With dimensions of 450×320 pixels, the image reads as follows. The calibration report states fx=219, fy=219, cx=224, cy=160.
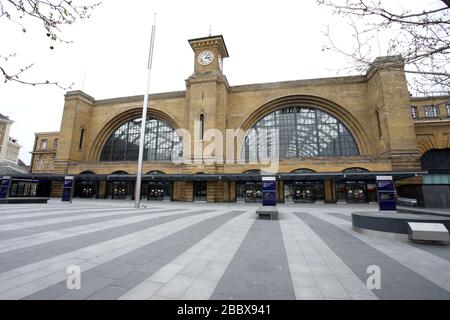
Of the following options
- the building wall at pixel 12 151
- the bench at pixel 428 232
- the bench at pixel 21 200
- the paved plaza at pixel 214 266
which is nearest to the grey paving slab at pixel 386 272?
the paved plaza at pixel 214 266

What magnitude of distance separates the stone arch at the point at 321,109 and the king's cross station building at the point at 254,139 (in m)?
0.14

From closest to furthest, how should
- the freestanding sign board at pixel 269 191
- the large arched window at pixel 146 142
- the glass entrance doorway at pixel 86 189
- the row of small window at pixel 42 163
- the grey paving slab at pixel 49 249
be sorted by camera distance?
the grey paving slab at pixel 49 249, the freestanding sign board at pixel 269 191, the glass entrance doorway at pixel 86 189, the large arched window at pixel 146 142, the row of small window at pixel 42 163

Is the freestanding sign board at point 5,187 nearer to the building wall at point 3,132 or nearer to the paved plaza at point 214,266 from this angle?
the paved plaza at point 214,266

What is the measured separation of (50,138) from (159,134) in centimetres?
2955

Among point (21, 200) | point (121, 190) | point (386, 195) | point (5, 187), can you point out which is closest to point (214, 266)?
point (386, 195)

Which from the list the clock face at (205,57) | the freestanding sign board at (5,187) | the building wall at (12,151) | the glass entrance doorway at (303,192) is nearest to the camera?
the freestanding sign board at (5,187)

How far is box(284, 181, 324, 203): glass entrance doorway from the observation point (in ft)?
86.1

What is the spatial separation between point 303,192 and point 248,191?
6.62 metres

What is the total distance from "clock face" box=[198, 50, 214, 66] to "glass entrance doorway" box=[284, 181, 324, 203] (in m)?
20.2

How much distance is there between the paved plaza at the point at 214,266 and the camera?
121 inches

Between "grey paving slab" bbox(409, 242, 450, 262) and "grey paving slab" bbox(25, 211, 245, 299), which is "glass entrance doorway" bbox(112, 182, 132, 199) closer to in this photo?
"grey paving slab" bbox(25, 211, 245, 299)

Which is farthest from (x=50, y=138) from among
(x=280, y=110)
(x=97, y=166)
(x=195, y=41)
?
(x=280, y=110)

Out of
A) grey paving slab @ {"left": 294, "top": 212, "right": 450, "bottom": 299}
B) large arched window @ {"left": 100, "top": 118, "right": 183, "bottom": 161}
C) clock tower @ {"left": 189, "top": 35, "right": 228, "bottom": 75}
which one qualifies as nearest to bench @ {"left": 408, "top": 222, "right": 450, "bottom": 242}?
grey paving slab @ {"left": 294, "top": 212, "right": 450, "bottom": 299}
